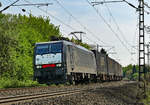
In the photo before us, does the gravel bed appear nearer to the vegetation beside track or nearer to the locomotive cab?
the locomotive cab

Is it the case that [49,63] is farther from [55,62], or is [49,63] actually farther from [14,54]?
[14,54]

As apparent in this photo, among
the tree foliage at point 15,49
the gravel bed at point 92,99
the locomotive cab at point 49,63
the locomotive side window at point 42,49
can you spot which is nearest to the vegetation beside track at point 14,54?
the tree foliage at point 15,49

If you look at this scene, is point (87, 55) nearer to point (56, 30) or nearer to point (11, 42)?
point (11, 42)

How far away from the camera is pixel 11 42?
25953 mm

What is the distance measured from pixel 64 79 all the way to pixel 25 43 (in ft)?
35.5

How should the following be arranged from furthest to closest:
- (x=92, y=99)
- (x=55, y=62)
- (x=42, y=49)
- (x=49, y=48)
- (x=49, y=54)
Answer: (x=42, y=49), (x=49, y=48), (x=49, y=54), (x=55, y=62), (x=92, y=99)

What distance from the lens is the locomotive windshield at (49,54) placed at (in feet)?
71.4

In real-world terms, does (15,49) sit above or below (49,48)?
above

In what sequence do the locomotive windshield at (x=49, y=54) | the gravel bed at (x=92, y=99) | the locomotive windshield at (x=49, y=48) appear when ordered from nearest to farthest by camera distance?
the gravel bed at (x=92, y=99), the locomotive windshield at (x=49, y=54), the locomotive windshield at (x=49, y=48)

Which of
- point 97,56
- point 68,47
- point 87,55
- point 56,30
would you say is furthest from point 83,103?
point 56,30

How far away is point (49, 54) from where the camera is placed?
21.9 m

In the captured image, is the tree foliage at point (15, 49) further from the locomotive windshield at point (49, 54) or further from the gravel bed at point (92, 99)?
the gravel bed at point (92, 99)

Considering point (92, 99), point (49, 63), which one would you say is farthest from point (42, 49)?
point (92, 99)

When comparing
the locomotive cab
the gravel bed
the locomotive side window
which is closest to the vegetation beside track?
the locomotive cab
